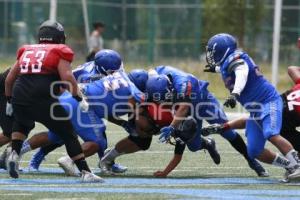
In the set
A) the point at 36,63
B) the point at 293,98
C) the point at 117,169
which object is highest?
the point at 36,63

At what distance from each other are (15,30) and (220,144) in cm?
2132

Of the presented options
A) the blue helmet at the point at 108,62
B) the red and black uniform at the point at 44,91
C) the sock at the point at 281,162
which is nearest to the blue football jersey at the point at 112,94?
the blue helmet at the point at 108,62

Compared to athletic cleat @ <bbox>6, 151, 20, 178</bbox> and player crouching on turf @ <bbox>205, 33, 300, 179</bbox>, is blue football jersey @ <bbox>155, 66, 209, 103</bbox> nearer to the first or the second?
player crouching on turf @ <bbox>205, 33, 300, 179</bbox>

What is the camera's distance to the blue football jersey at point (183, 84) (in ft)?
39.3

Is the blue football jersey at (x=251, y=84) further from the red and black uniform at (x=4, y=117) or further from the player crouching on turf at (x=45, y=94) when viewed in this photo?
the red and black uniform at (x=4, y=117)

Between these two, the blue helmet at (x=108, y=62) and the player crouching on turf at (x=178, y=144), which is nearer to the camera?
the player crouching on turf at (x=178, y=144)

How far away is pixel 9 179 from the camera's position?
37.8 feet

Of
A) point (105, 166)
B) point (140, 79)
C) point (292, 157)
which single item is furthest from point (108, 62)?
point (292, 157)

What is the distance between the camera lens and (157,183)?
1135 cm

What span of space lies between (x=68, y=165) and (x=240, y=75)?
213 centimetres

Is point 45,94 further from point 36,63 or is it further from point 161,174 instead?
point 161,174

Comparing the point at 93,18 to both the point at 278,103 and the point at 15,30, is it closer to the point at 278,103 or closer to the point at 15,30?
the point at 15,30

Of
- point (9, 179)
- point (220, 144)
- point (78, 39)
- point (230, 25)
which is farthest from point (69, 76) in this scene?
point (78, 39)

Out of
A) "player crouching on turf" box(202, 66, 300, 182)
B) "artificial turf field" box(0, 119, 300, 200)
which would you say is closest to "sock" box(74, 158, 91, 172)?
"artificial turf field" box(0, 119, 300, 200)
